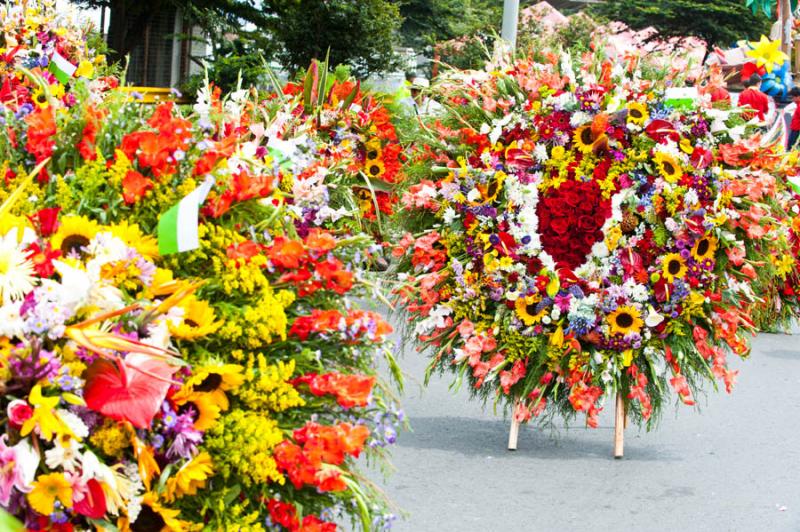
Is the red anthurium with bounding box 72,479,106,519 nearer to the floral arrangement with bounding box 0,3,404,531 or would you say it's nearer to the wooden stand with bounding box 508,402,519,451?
the floral arrangement with bounding box 0,3,404,531

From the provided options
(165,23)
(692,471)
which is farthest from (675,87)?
(165,23)

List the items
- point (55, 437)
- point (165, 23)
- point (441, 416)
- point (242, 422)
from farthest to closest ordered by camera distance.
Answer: point (165, 23), point (441, 416), point (242, 422), point (55, 437)

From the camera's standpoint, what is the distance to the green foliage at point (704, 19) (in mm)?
43312

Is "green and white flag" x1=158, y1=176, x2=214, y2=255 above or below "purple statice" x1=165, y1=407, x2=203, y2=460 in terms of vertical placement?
above

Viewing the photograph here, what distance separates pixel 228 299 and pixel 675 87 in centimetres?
363

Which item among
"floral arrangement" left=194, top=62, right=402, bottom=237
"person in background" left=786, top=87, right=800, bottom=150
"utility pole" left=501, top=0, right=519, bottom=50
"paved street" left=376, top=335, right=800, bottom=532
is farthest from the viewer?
"utility pole" left=501, top=0, right=519, bottom=50

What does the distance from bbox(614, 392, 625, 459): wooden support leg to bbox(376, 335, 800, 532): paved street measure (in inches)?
2.5

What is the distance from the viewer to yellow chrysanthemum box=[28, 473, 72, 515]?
8.72 ft

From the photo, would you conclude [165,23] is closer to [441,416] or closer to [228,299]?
[441,416]

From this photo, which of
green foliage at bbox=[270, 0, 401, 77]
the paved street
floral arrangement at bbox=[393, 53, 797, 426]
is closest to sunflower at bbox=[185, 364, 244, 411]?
the paved street

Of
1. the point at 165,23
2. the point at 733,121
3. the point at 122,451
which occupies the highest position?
the point at 165,23

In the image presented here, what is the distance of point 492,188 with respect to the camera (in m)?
6.32

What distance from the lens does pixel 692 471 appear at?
20.9ft

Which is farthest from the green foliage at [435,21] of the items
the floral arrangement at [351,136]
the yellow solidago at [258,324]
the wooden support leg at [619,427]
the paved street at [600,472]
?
the yellow solidago at [258,324]
